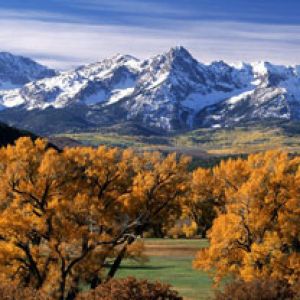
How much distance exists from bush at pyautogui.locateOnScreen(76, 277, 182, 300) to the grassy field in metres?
23.4

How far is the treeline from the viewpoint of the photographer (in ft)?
161

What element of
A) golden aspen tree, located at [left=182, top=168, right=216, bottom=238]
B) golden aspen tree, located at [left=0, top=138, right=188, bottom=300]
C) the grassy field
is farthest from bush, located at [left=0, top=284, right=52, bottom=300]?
golden aspen tree, located at [left=182, top=168, right=216, bottom=238]

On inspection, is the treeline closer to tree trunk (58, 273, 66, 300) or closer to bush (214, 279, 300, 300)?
tree trunk (58, 273, 66, 300)

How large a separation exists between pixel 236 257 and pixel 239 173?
425 inches

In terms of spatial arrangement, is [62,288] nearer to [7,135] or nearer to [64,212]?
[64,212]

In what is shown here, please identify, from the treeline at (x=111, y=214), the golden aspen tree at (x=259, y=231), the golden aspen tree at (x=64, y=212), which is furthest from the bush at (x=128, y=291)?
the golden aspen tree at (x=259, y=231)

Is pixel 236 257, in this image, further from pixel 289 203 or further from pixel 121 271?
pixel 121 271

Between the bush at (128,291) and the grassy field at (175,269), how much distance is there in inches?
922

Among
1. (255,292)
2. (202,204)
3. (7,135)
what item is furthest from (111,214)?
(7,135)

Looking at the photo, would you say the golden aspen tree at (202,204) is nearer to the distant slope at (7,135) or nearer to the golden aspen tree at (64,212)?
the golden aspen tree at (64,212)

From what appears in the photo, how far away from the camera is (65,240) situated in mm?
48812

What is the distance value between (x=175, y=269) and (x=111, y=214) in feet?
88.6

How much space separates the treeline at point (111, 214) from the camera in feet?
161

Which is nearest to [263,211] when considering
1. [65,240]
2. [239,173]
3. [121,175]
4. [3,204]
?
[239,173]
